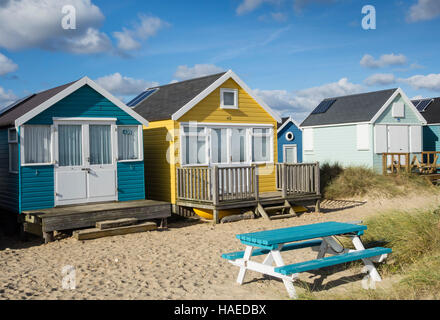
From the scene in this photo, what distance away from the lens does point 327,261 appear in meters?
6.43

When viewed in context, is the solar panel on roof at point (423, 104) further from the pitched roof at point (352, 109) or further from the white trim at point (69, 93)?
the white trim at point (69, 93)

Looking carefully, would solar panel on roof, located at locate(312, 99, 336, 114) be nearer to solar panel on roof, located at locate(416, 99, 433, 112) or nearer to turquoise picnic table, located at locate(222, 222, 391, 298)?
solar panel on roof, located at locate(416, 99, 433, 112)

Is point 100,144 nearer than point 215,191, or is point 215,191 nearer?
point 100,144

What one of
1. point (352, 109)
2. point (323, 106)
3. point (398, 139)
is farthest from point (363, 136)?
point (323, 106)

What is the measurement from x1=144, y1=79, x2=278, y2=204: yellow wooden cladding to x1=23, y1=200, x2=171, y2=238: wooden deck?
80.5 inches

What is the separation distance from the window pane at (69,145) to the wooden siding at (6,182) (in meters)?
1.22

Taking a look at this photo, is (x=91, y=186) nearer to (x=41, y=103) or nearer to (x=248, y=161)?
(x=41, y=103)

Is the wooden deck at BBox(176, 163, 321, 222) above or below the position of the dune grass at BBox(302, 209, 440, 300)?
above

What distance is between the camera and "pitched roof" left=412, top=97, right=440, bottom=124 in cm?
2867

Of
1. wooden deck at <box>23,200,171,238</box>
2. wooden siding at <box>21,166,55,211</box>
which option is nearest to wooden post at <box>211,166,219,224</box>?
wooden deck at <box>23,200,171,238</box>

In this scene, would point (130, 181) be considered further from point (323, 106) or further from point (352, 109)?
point (323, 106)

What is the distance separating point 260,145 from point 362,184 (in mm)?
4393

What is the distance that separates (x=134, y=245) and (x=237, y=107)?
6952 mm
